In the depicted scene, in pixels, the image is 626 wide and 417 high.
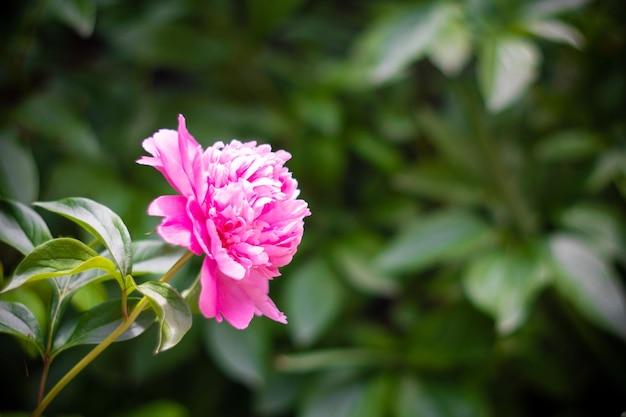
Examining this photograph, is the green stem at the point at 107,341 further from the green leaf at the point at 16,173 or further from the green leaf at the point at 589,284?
the green leaf at the point at 589,284

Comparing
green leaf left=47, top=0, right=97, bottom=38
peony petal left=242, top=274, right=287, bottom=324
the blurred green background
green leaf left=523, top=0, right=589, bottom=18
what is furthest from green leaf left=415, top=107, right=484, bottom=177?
peony petal left=242, top=274, right=287, bottom=324

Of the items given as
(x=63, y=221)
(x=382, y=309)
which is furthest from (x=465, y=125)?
(x=63, y=221)

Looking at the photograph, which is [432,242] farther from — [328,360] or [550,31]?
[550,31]

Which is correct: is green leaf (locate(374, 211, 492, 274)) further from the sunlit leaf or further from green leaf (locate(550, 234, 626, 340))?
the sunlit leaf

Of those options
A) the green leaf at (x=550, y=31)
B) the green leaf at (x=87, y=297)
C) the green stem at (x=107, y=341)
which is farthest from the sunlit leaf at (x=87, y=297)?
the green leaf at (x=550, y=31)

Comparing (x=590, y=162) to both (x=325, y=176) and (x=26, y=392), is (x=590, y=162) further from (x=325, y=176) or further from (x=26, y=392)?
(x=26, y=392)
